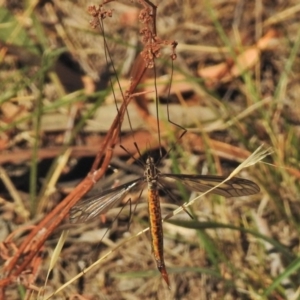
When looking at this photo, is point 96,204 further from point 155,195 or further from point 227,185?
point 227,185

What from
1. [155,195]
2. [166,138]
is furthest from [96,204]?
[166,138]

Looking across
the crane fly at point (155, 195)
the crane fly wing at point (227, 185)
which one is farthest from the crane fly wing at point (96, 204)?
the crane fly wing at point (227, 185)

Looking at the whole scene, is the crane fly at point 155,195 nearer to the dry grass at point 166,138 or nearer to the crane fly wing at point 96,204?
the crane fly wing at point 96,204

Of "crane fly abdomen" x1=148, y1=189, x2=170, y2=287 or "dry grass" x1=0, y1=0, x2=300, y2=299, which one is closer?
"crane fly abdomen" x1=148, y1=189, x2=170, y2=287

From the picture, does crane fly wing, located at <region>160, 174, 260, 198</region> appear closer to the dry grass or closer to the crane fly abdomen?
the crane fly abdomen

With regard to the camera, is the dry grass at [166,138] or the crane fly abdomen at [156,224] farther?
the dry grass at [166,138]

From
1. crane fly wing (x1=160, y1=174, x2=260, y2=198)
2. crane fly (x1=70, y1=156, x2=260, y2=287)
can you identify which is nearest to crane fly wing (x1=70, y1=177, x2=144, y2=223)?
crane fly (x1=70, y1=156, x2=260, y2=287)

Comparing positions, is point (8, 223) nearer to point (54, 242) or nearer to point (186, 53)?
point (54, 242)
